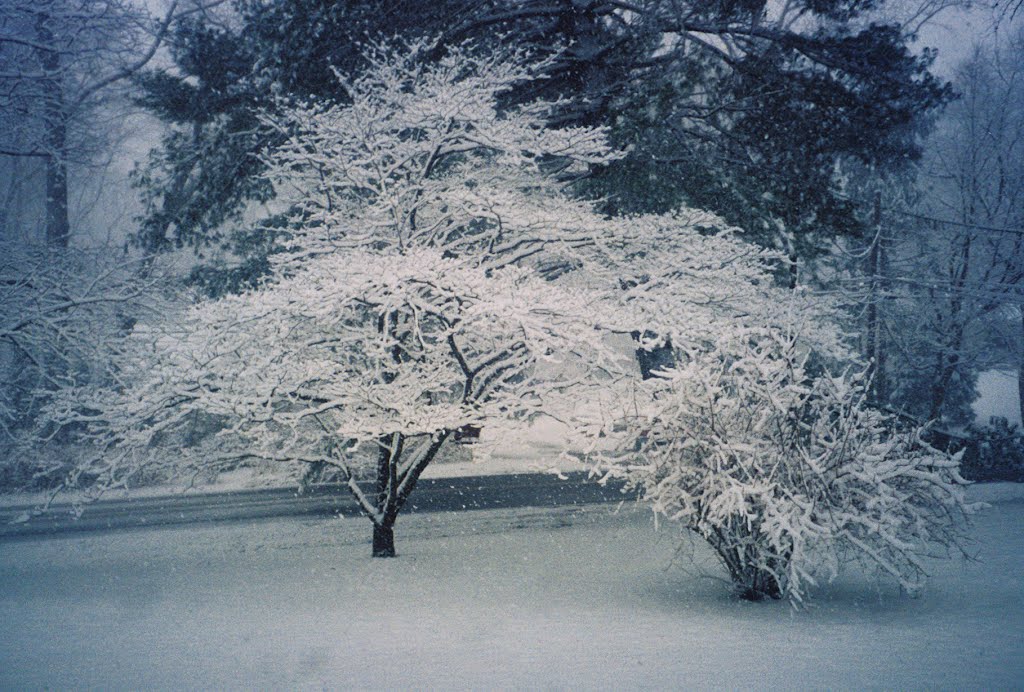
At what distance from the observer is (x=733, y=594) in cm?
833

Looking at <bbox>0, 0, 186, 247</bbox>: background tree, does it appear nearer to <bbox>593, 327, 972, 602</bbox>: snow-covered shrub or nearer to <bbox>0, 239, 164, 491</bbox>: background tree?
<bbox>0, 239, 164, 491</bbox>: background tree

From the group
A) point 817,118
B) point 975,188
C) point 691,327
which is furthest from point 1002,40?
point 691,327

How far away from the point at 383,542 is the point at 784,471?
5546 millimetres

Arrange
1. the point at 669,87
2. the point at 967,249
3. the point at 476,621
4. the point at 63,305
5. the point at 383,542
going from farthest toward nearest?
the point at 967,249 → the point at 669,87 → the point at 63,305 → the point at 383,542 → the point at 476,621

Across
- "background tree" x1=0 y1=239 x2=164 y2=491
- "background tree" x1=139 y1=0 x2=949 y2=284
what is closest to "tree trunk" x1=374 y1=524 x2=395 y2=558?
"background tree" x1=0 y1=239 x2=164 y2=491

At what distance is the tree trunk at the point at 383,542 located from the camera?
35.2 feet

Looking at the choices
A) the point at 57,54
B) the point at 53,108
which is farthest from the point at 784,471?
the point at 57,54

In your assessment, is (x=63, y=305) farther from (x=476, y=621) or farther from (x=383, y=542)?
(x=476, y=621)

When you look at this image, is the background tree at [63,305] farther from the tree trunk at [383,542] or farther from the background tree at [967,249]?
the background tree at [967,249]

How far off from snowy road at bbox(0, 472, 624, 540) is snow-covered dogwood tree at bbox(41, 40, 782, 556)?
12.7 ft

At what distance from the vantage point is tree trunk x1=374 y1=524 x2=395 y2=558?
35.2 feet

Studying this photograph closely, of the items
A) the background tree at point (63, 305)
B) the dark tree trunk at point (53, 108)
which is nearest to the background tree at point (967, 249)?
the background tree at point (63, 305)

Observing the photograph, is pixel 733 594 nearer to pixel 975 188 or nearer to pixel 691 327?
pixel 691 327

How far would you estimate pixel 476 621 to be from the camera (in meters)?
7.40
